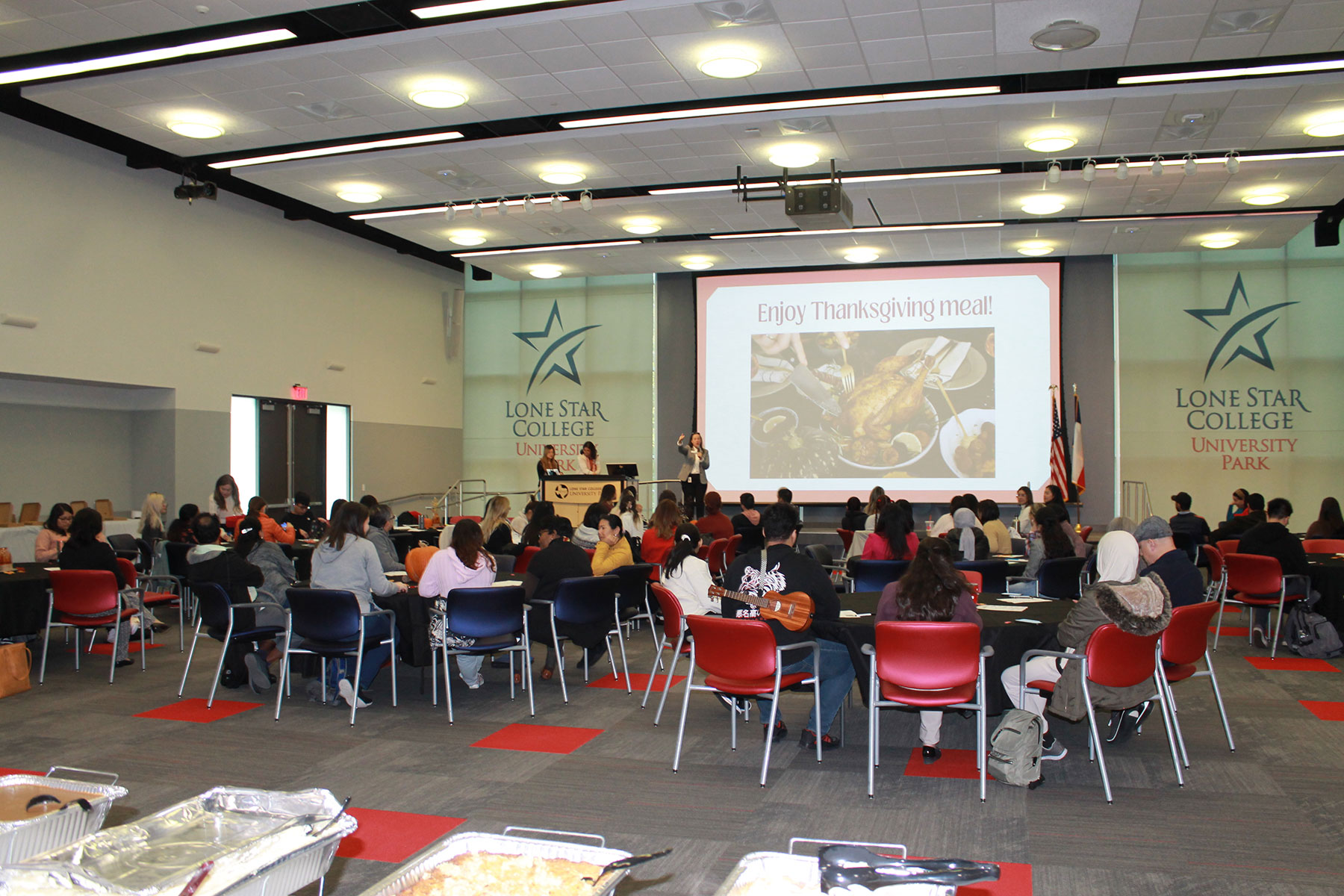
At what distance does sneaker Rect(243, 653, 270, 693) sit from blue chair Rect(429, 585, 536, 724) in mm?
1300

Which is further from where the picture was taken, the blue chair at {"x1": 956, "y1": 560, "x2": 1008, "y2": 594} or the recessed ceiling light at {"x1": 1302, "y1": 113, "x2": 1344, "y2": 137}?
the recessed ceiling light at {"x1": 1302, "y1": 113, "x2": 1344, "y2": 137}

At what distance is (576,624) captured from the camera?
6.08 meters

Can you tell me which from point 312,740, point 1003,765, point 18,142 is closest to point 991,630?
point 1003,765

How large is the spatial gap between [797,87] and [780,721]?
202 inches

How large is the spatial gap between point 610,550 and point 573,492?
503cm

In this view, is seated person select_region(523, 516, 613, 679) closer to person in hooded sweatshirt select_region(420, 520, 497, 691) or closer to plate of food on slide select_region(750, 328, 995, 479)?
person in hooded sweatshirt select_region(420, 520, 497, 691)

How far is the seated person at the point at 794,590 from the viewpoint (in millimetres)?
4570

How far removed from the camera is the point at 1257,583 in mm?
6938

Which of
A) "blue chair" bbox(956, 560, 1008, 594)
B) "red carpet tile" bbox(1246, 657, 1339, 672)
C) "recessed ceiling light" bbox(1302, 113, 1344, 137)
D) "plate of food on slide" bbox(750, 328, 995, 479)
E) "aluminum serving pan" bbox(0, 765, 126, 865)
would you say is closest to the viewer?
"aluminum serving pan" bbox(0, 765, 126, 865)

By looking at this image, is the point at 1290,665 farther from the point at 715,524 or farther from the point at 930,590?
the point at 715,524

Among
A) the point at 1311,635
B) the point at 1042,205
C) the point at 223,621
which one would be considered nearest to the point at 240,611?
the point at 223,621

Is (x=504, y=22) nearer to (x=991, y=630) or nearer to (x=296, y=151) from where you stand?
(x=296, y=151)

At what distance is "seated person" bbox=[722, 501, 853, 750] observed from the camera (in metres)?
4.57

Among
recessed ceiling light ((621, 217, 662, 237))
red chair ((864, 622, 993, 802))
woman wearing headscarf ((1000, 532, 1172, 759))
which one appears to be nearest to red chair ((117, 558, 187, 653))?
red chair ((864, 622, 993, 802))
